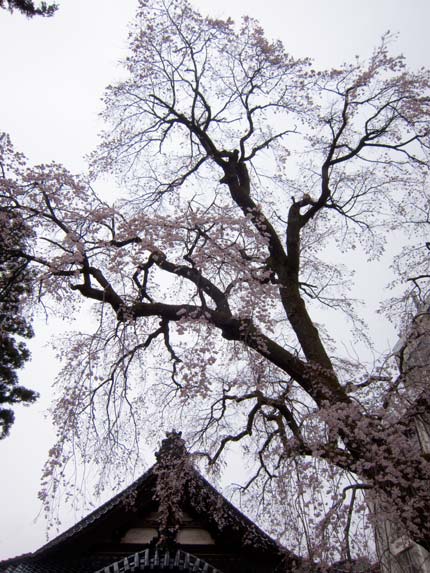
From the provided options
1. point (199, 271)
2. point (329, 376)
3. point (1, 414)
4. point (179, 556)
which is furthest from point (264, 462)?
point (1, 414)

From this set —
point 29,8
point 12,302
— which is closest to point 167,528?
point 12,302

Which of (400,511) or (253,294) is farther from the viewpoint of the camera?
(253,294)

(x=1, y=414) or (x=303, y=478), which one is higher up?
(x=1, y=414)

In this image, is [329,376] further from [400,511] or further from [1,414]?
[1,414]

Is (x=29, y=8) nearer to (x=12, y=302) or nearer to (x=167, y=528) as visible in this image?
(x=12, y=302)

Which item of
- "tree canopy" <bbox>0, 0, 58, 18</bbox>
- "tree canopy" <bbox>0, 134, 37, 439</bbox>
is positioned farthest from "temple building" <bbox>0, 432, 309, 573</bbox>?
"tree canopy" <bbox>0, 0, 58, 18</bbox>

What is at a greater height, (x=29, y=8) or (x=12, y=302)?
(x=29, y=8)

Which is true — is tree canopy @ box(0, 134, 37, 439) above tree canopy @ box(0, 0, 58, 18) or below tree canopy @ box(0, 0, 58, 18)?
below

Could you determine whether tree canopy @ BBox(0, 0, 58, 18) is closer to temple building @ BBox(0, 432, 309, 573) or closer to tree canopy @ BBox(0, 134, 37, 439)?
tree canopy @ BBox(0, 134, 37, 439)

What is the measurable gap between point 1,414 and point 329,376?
723cm

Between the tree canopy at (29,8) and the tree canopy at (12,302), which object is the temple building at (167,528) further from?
the tree canopy at (29,8)

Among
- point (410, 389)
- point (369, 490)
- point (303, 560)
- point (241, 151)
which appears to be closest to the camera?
point (369, 490)

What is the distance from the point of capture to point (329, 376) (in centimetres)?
571

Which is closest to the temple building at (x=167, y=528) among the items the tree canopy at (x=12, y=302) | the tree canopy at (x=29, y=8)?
the tree canopy at (x=12, y=302)
